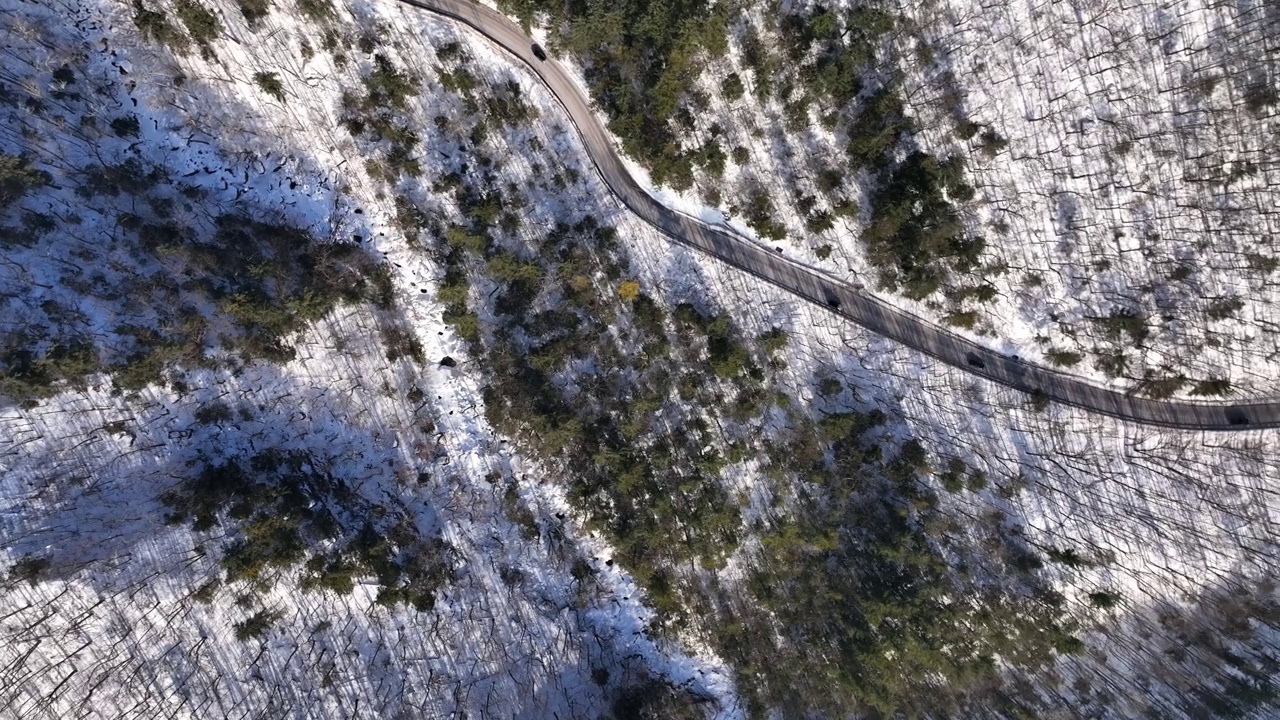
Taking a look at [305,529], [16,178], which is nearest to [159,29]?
[16,178]

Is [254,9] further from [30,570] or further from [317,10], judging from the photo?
[30,570]

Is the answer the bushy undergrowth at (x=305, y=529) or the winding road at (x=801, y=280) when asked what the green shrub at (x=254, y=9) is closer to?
the winding road at (x=801, y=280)

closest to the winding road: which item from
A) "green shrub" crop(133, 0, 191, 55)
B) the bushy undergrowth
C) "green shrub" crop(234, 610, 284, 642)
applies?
"green shrub" crop(133, 0, 191, 55)

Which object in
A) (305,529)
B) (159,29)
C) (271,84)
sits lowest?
(305,529)

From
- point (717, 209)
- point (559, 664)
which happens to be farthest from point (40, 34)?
point (559, 664)

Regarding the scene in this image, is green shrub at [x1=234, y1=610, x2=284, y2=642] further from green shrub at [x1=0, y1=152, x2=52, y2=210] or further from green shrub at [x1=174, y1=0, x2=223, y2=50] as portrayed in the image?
green shrub at [x1=174, y1=0, x2=223, y2=50]

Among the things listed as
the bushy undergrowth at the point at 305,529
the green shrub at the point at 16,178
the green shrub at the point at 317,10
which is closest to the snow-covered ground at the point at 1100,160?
the green shrub at the point at 317,10
